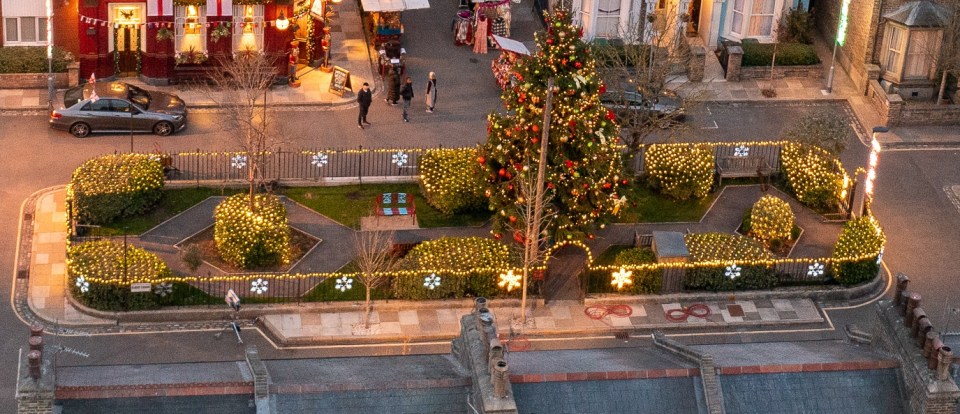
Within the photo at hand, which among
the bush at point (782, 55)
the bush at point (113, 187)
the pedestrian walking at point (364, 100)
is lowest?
the bush at point (113, 187)

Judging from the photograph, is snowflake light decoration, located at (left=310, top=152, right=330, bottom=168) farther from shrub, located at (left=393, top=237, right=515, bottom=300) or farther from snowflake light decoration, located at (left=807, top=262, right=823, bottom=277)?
snowflake light decoration, located at (left=807, top=262, right=823, bottom=277)

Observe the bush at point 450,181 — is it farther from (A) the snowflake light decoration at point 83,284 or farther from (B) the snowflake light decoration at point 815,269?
(A) the snowflake light decoration at point 83,284

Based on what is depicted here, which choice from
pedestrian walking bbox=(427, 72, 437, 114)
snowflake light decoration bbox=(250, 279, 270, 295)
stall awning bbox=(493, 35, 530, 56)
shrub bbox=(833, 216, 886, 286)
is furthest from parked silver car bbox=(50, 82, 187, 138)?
shrub bbox=(833, 216, 886, 286)

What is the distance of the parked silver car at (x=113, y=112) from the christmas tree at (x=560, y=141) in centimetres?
1339

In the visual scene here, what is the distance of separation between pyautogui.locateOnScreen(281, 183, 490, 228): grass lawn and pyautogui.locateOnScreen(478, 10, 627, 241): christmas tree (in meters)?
3.00

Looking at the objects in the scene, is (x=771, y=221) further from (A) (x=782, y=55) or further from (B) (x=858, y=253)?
(A) (x=782, y=55)

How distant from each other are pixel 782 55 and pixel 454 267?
22.6 metres

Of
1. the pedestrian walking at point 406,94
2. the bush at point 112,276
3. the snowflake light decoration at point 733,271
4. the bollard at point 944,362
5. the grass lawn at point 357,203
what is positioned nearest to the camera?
the bollard at point 944,362

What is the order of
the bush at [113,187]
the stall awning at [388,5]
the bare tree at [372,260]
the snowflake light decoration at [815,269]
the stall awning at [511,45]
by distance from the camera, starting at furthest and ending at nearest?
the stall awning at [388,5]
the stall awning at [511,45]
the bush at [113,187]
the snowflake light decoration at [815,269]
the bare tree at [372,260]

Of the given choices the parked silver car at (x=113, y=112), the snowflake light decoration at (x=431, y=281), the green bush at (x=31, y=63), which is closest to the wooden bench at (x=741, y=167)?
the snowflake light decoration at (x=431, y=281)

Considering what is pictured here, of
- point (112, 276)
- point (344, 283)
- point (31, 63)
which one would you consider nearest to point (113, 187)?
point (112, 276)

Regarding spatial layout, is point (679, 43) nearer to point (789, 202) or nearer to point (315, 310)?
point (789, 202)

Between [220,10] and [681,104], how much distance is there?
17.2 meters

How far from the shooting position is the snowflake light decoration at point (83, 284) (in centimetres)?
4938
